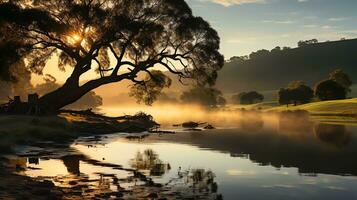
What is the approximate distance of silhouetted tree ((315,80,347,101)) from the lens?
135500mm

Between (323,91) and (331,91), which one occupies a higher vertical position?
(323,91)

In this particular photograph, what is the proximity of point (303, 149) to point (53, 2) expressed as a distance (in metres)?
38.2

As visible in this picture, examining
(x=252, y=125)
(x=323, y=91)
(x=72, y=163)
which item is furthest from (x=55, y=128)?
(x=323, y=91)

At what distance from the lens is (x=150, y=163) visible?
2797 cm

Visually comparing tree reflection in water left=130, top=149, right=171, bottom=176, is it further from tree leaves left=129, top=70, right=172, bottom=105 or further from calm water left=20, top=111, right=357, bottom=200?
tree leaves left=129, top=70, right=172, bottom=105

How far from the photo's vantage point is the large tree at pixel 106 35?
185ft

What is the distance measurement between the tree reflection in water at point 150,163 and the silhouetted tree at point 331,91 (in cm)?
11318

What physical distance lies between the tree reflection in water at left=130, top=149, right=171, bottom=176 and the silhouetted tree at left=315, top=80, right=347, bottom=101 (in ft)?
371

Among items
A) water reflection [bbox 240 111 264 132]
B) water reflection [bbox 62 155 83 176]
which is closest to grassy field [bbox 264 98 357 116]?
water reflection [bbox 240 111 264 132]

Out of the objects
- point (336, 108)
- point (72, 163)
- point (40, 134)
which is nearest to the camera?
point (72, 163)

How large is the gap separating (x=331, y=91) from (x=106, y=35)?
313 feet

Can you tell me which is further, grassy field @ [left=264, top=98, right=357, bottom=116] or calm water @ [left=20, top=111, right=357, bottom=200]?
grassy field @ [left=264, top=98, right=357, bottom=116]

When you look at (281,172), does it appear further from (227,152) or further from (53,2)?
(53,2)

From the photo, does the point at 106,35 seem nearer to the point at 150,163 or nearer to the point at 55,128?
the point at 55,128
